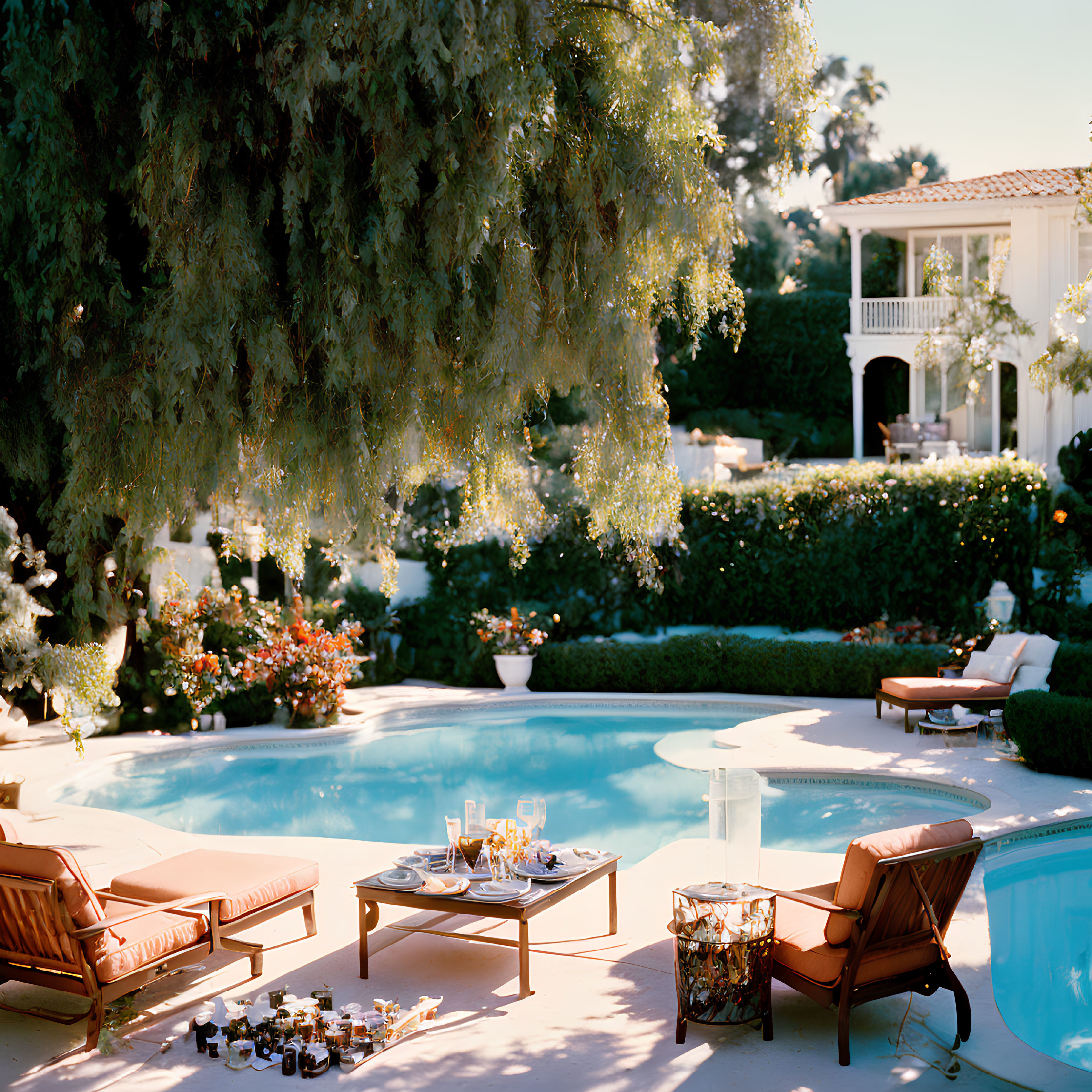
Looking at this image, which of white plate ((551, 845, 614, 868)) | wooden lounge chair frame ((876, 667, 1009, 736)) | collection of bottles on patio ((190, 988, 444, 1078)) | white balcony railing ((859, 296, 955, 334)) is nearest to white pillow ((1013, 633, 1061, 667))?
wooden lounge chair frame ((876, 667, 1009, 736))

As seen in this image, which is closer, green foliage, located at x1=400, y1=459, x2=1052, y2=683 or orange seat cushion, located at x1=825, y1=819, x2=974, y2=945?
orange seat cushion, located at x1=825, y1=819, x2=974, y2=945

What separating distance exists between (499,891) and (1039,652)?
380 inches

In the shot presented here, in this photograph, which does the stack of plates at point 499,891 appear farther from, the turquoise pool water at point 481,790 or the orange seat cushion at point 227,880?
the turquoise pool water at point 481,790

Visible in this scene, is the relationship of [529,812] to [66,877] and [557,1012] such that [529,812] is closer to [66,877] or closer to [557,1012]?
[557,1012]

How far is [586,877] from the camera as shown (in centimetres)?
578

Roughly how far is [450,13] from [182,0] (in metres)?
1.57

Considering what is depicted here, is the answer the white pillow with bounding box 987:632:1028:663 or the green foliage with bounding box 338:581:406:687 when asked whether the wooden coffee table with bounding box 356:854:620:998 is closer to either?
the white pillow with bounding box 987:632:1028:663

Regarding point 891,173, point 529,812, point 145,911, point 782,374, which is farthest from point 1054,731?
point 891,173

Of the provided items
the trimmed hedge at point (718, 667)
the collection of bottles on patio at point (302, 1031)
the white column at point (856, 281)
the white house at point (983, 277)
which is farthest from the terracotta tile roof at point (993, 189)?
the collection of bottles on patio at point (302, 1031)

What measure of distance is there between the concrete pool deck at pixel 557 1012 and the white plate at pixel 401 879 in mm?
468

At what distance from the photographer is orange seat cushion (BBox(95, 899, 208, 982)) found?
471 centimetres

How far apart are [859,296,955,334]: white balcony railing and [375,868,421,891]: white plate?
20034mm

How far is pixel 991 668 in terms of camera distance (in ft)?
41.7

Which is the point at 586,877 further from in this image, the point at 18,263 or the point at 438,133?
the point at 18,263
